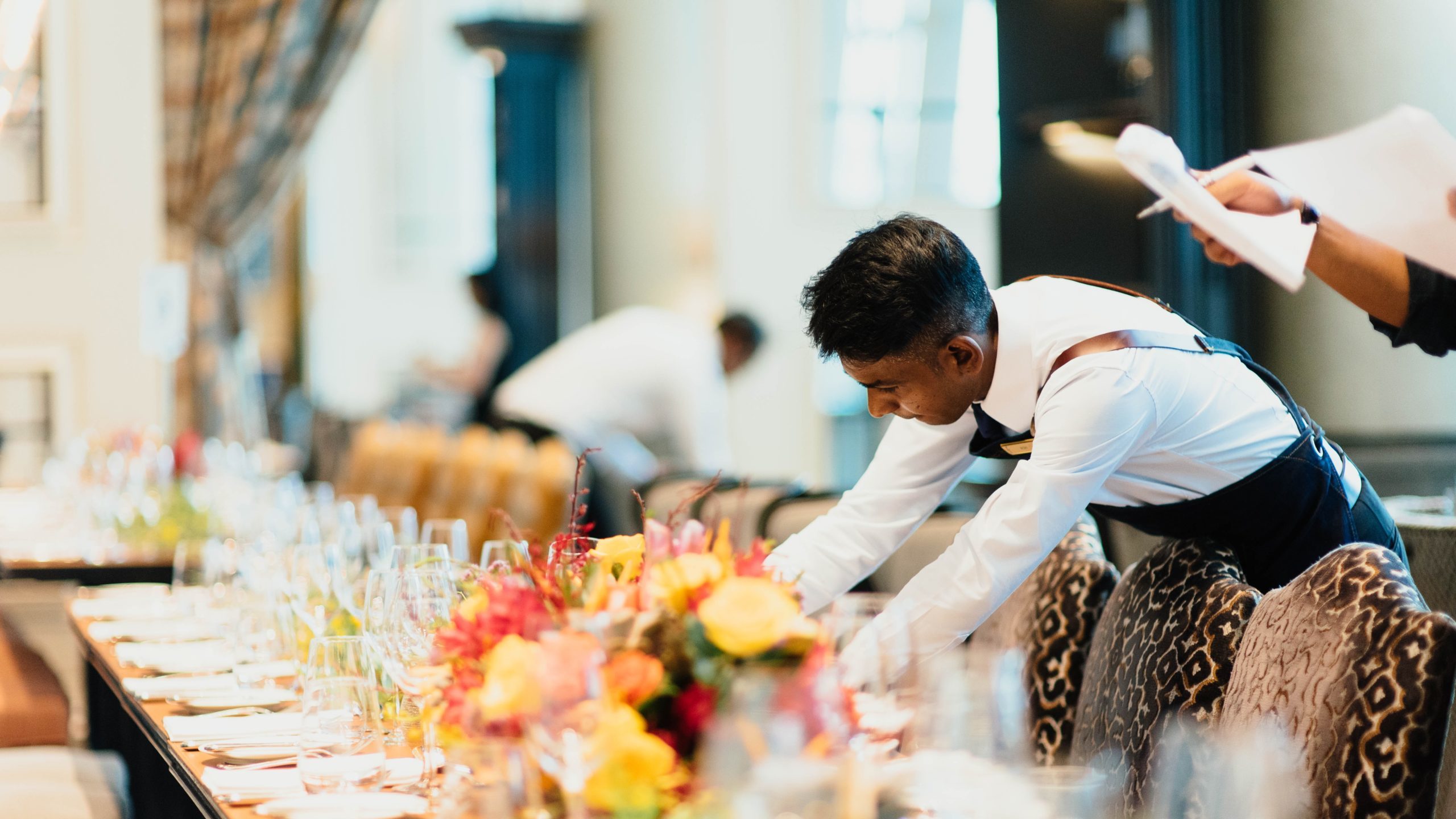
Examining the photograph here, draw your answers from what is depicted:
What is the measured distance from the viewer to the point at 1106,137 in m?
4.35

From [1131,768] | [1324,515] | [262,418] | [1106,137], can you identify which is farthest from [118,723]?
[262,418]

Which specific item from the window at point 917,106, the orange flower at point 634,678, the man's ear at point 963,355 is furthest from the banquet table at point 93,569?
the window at point 917,106

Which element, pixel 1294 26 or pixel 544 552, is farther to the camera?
pixel 1294 26

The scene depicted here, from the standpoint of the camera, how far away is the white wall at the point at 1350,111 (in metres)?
3.84

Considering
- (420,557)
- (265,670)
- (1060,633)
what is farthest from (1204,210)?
(265,670)

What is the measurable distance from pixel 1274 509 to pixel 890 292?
61 centimetres

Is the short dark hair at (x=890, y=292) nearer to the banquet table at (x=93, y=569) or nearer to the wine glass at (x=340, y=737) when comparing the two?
the wine glass at (x=340, y=737)

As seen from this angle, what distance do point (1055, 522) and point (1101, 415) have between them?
0.13 metres

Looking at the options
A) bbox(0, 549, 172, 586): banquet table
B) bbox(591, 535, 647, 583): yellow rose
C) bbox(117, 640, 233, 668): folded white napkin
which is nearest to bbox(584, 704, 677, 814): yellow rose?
bbox(591, 535, 647, 583): yellow rose

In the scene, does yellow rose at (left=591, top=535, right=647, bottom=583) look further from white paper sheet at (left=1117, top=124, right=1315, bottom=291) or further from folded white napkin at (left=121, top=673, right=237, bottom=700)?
folded white napkin at (left=121, top=673, right=237, bottom=700)

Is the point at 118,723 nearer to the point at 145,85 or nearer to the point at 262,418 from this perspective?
the point at 145,85

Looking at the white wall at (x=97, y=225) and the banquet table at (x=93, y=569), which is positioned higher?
the white wall at (x=97, y=225)

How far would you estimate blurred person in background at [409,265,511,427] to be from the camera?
24.9 ft

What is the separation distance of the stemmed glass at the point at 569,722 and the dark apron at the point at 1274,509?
0.90m
